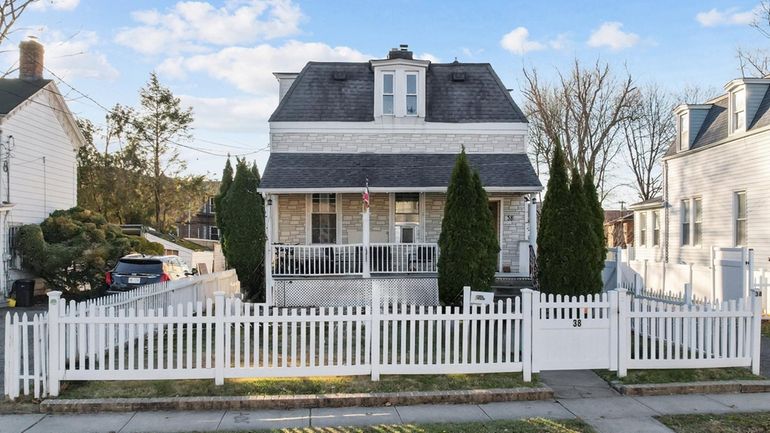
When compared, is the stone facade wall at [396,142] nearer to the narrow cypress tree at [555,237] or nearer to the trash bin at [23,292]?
the narrow cypress tree at [555,237]

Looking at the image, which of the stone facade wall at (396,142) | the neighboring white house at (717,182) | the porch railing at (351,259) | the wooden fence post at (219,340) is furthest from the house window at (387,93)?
the wooden fence post at (219,340)

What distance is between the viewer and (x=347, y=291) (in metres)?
14.1

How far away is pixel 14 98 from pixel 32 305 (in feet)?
22.5

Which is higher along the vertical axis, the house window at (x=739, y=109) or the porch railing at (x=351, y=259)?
the house window at (x=739, y=109)

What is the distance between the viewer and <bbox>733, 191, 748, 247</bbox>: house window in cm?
1761

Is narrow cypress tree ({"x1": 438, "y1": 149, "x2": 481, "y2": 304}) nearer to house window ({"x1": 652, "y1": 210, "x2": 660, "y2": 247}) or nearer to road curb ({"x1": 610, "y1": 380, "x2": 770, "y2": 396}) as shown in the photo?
road curb ({"x1": 610, "y1": 380, "x2": 770, "y2": 396})

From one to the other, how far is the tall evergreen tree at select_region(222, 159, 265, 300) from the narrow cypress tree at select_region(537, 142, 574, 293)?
11.0 meters

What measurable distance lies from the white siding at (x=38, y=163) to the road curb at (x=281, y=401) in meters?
13.8

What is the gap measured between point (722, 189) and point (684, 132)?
3.78 metres

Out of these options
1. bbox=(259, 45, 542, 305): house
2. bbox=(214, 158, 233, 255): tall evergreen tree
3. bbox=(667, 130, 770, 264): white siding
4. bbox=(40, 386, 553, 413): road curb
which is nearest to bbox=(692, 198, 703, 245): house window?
bbox=(667, 130, 770, 264): white siding

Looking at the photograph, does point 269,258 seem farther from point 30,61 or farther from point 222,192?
point 30,61

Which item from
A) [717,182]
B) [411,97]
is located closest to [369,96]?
[411,97]

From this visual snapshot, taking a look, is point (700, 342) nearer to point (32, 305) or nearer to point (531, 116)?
point (32, 305)

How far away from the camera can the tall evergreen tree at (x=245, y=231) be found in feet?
64.6
